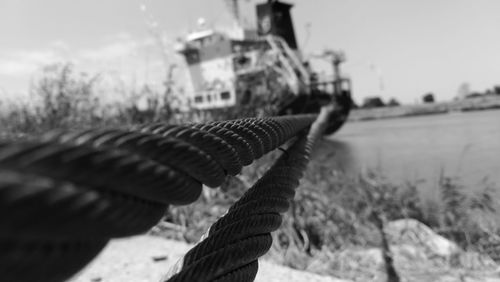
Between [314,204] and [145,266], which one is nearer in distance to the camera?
[145,266]

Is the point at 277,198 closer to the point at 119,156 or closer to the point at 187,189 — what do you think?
the point at 187,189

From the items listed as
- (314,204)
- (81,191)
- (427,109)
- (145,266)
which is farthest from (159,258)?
(427,109)

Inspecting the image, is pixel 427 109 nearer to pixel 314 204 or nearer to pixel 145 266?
pixel 314 204

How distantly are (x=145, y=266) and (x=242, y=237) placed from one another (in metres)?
1.64

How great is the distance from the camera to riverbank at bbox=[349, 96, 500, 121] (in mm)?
35253

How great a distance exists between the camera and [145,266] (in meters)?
2.28

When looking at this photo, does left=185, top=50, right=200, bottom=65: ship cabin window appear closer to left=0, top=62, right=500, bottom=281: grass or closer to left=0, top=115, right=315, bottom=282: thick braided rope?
left=0, top=62, right=500, bottom=281: grass

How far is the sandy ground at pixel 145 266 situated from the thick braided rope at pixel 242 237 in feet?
3.41

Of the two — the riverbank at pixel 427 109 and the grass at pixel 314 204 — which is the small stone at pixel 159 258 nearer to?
the grass at pixel 314 204

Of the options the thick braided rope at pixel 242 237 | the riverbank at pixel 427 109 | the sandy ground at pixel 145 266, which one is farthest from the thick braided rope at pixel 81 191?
the riverbank at pixel 427 109

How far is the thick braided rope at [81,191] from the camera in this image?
0.25m

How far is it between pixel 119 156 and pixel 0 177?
0.10m

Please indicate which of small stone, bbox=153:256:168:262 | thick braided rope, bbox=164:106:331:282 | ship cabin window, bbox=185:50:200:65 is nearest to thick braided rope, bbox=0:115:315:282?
thick braided rope, bbox=164:106:331:282

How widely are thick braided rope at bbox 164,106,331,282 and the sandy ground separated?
3.41ft
